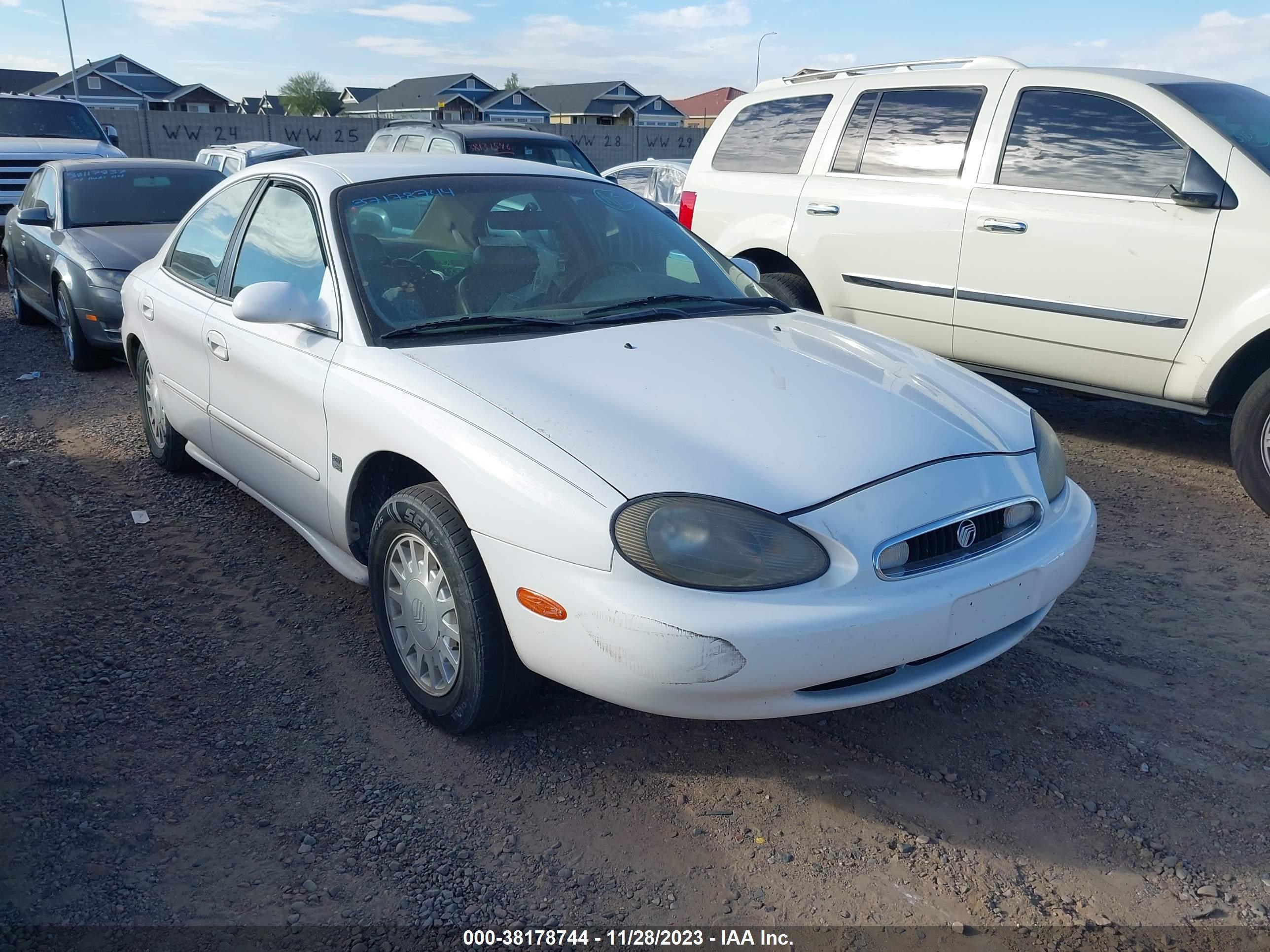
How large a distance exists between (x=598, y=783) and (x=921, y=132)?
15.3ft

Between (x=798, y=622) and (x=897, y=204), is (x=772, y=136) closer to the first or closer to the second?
(x=897, y=204)

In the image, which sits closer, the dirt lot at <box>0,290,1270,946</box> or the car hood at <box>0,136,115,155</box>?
the dirt lot at <box>0,290,1270,946</box>

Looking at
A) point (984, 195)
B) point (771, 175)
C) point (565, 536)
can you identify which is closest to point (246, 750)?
point (565, 536)

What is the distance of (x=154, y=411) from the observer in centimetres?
535

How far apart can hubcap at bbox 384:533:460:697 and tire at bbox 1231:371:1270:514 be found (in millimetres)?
3750

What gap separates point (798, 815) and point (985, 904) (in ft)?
1.69

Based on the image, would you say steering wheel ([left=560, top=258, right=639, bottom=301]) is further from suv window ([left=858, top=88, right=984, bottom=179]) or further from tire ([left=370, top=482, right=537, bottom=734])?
suv window ([left=858, top=88, right=984, bottom=179])

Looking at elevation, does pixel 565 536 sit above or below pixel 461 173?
below

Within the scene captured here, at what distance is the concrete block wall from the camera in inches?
1195

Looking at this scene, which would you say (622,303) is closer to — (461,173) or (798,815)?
(461,173)

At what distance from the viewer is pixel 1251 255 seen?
189 inches

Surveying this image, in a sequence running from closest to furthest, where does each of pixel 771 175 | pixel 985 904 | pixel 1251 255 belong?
1. pixel 985 904
2. pixel 1251 255
3. pixel 771 175

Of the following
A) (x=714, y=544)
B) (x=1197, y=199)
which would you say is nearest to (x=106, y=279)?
(x=714, y=544)

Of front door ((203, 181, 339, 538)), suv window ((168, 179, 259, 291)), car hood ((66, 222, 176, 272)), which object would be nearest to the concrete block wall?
car hood ((66, 222, 176, 272))
